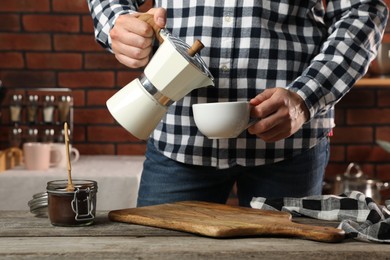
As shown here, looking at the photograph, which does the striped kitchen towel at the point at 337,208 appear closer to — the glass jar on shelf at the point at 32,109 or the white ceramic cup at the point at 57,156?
the white ceramic cup at the point at 57,156

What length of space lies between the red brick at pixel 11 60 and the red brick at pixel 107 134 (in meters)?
0.43

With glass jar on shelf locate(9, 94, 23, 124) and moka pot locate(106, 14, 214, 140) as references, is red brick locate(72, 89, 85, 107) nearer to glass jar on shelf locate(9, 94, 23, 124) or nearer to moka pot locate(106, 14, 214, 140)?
glass jar on shelf locate(9, 94, 23, 124)

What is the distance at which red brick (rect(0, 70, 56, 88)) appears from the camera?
10.6 feet

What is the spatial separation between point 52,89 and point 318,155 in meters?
1.70

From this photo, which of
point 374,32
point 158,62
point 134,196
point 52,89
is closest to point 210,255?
point 158,62

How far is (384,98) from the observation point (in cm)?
333

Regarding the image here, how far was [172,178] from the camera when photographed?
158 centimetres

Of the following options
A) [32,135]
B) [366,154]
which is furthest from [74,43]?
[366,154]

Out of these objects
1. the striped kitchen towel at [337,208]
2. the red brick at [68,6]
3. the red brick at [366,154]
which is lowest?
the red brick at [366,154]

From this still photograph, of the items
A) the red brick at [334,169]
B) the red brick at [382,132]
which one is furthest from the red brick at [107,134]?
the red brick at [382,132]

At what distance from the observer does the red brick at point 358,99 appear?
10.8 feet

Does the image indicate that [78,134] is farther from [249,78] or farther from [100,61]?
[249,78]

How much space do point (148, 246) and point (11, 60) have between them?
2.35 m

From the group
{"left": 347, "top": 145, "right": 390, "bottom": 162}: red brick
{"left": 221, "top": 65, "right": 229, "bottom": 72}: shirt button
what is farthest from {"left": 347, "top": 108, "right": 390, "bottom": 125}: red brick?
{"left": 221, "top": 65, "right": 229, "bottom": 72}: shirt button
